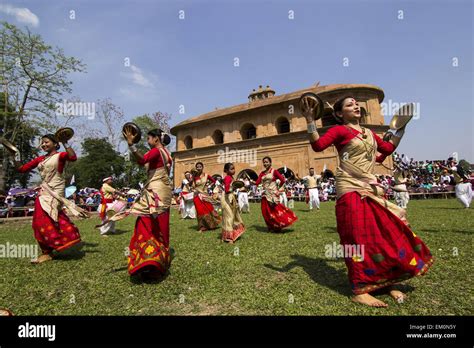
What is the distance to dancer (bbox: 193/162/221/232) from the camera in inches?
381

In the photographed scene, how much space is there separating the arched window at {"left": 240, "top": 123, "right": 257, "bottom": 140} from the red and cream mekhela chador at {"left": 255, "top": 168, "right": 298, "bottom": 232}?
1044 inches

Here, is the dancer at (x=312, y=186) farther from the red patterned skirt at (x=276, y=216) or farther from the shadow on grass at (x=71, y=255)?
the shadow on grass at (x=71, y=255)

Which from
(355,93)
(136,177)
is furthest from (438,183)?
(136,177)

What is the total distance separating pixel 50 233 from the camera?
18.4 ft

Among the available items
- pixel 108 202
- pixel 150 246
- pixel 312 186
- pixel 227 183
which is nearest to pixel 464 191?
pixel 312 186

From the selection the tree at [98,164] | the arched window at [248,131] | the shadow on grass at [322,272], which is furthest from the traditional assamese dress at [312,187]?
the tree at [98,164]

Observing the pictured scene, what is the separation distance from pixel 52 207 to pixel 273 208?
5.83 metres

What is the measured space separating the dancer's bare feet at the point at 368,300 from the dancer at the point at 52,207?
18.3 ft

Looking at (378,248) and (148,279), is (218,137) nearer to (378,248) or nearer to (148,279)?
(148,279)

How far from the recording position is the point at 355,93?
2836cm

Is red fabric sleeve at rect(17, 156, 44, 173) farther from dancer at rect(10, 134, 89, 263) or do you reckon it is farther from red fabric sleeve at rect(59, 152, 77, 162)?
red fabric sleeve at rect(59, 152, 77, 162)

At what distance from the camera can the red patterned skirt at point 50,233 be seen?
5.62m

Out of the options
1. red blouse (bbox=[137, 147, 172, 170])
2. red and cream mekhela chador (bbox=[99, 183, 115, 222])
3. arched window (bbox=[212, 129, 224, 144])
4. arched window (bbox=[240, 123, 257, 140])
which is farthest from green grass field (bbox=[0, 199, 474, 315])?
arched window (bbox=[212, 129, 224, 144])
